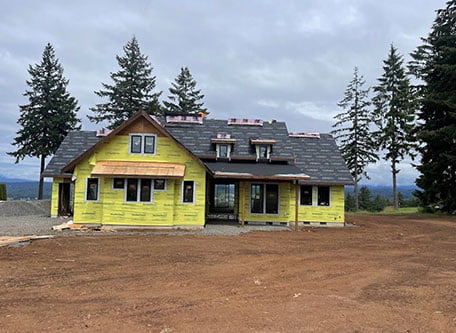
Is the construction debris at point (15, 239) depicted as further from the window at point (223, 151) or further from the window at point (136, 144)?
the window at point (223, 151)

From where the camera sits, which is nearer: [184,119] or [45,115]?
[184,119]

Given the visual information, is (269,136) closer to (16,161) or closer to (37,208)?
(37,208)

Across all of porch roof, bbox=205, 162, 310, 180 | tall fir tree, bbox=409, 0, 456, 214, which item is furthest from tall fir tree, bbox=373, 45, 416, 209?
porch roof, bbox=205, 162, 310, 180

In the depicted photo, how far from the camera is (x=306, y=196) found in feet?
66.4

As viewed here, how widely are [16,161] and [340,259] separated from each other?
35.8m

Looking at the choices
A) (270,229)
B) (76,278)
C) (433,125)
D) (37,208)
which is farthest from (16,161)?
(433,125)

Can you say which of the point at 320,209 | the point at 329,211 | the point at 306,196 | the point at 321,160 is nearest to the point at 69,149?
the point at 306,196

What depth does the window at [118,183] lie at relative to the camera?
1664 cm

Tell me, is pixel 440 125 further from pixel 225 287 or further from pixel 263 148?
pixel 225 287

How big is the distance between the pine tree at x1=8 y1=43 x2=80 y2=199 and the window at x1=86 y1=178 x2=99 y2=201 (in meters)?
19.7

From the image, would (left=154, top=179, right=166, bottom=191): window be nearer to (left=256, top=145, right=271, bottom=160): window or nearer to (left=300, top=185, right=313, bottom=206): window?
(left=256, top=145, right=271, bottom=160): window

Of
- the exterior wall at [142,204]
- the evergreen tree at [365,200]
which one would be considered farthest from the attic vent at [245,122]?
the evergreen tree at [365,200]

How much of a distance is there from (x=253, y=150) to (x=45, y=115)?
25242mm

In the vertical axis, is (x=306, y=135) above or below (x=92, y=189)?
above
